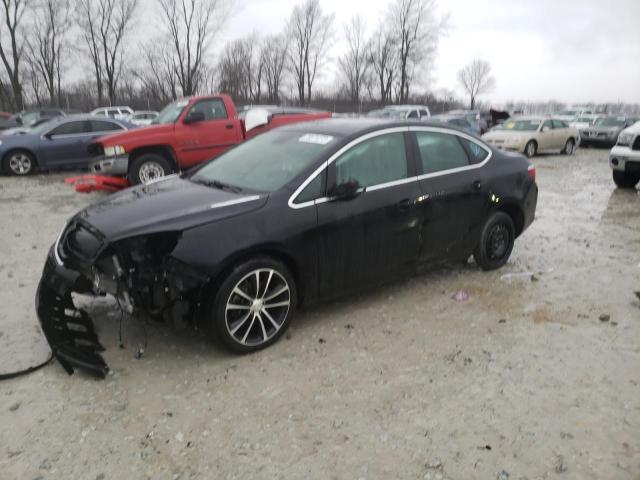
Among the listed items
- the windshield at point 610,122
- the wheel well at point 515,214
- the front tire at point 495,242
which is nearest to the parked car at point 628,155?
the wheel well at point 515,214

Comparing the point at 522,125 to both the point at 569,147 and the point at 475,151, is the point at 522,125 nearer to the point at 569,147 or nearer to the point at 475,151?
the point at 569,147

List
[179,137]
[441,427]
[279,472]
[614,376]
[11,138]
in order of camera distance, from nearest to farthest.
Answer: [279,472] < [441,427] < [614,376] < [179,137] < [11,138]

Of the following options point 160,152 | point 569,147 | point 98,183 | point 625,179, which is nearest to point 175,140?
point 160,152

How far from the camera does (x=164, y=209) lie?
3648 millimetres

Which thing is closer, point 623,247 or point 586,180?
point 623,247

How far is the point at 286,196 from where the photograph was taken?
3811 millimetres

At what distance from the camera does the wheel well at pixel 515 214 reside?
542 cm

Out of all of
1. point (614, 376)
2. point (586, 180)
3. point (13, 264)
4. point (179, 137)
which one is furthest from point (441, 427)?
point (586, 180)

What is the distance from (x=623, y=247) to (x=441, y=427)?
5006 millimetres

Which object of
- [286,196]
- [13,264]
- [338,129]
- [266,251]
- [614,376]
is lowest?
[614,376]

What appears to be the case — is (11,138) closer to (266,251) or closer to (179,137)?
(179,137)

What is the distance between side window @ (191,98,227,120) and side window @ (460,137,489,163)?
6.34m

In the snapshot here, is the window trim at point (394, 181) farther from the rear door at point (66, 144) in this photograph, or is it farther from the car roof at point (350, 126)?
the rear door at point (66, 144)

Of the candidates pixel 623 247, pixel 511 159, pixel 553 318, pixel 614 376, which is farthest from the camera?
pixel 623 247
